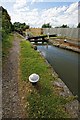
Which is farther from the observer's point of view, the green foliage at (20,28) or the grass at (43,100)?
the green foliage at (20,28)

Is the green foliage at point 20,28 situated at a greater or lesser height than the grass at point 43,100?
greater

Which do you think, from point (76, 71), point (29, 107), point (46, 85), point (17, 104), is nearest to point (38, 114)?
point (29, 107)

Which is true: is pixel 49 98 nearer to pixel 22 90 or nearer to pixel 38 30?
pixel 22 90

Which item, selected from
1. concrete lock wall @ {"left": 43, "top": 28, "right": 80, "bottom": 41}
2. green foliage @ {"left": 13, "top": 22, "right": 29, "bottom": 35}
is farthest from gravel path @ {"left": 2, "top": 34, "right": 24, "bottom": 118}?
green foliage @ {"left": 13, "top": 22, "right": 29, "bottom": 35}

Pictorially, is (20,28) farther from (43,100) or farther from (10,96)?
(43,100)

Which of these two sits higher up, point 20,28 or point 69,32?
point 20,28

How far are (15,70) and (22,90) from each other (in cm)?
232

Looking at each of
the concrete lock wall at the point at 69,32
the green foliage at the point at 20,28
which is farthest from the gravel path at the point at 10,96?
the green foliage at the point at 20,28

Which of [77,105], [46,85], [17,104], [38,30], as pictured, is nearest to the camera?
[17,104]

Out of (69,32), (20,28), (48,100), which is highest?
(20,28)

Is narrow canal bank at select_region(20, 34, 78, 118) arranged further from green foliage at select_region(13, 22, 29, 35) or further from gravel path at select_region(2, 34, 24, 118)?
green foliage at select_region(13, 22, 29, 35)

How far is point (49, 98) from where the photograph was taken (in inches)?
211

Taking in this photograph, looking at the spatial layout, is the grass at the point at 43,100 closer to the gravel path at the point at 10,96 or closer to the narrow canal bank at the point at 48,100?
the narrow canal bank at the point at 48,100

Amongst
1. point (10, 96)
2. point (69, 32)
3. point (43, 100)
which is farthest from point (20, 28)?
point (43, 100)
